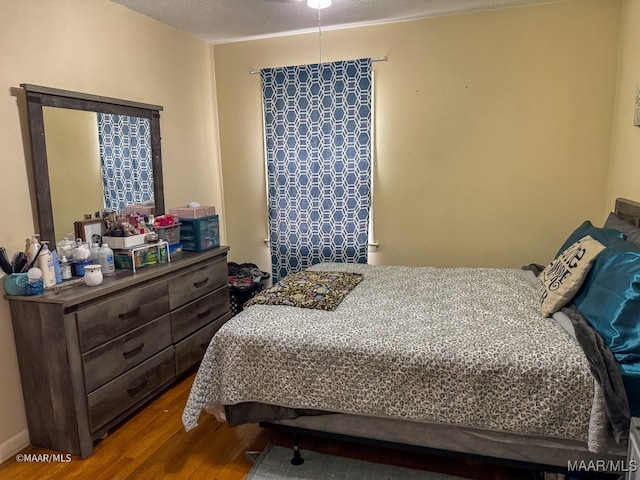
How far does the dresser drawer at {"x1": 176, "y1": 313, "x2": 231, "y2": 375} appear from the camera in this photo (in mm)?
2836

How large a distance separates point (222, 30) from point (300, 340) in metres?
2.69

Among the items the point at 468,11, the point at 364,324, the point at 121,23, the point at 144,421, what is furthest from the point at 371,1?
the point at 144,421

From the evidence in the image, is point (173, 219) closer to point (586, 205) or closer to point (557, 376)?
point (557, 376)

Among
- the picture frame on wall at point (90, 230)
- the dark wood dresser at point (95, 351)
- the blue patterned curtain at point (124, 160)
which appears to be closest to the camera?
the dark wood dresser at point (95, 351)

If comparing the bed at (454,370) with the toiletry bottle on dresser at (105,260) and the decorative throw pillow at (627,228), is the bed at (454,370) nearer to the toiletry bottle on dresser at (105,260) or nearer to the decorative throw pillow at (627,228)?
the decorative throw pillow at (627,228)

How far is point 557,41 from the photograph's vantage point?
3.07 m

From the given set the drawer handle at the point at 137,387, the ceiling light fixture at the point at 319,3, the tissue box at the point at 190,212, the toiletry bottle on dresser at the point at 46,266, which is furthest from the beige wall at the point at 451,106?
the drawer handle at the point at 137,387

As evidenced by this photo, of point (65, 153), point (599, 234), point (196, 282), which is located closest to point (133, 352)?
point (196, 282)

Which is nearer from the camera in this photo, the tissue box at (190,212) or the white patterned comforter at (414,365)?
the white patterned comforter at (414,365)

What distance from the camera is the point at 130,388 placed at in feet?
8.00

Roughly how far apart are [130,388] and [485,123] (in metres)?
2.98

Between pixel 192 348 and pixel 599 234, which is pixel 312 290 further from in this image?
pixel 599 234

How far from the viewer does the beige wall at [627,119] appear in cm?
266

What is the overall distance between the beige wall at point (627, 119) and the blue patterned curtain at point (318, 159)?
5.58 ft
